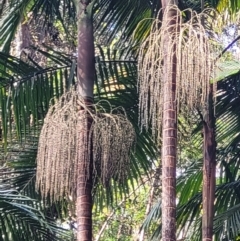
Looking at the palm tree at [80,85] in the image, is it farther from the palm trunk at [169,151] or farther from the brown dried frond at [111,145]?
the palm trunk at [169,151]

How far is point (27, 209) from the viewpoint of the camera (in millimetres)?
5367

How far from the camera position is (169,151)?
3.89 m

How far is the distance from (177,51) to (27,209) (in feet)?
6.49

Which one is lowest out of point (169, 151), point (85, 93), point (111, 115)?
point (169, 151)

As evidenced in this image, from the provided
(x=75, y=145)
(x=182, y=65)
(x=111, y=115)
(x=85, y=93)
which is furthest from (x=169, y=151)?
(x=85, y=93)

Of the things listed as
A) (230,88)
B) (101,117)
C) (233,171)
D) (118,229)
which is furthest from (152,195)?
(101,117)

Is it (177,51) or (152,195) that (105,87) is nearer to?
(177,51)

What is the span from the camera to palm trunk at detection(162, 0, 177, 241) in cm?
370

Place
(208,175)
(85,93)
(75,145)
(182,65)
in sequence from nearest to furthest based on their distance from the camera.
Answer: (182,65) → (75,145) → (85,93) → (208,175)

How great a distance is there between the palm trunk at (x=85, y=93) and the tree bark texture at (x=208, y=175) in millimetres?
842

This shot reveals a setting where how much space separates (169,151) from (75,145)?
1.05 metres

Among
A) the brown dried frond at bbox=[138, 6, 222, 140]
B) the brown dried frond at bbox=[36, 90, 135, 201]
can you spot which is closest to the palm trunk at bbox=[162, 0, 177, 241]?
the brown dried frond at bbox=[138, 6, 222, 140]

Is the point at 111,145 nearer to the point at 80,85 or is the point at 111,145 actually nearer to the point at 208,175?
the point at 80,85

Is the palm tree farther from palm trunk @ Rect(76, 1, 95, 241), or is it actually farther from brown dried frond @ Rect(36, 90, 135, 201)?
brown dried frond @ Rect(36, 90, 135, 201)
